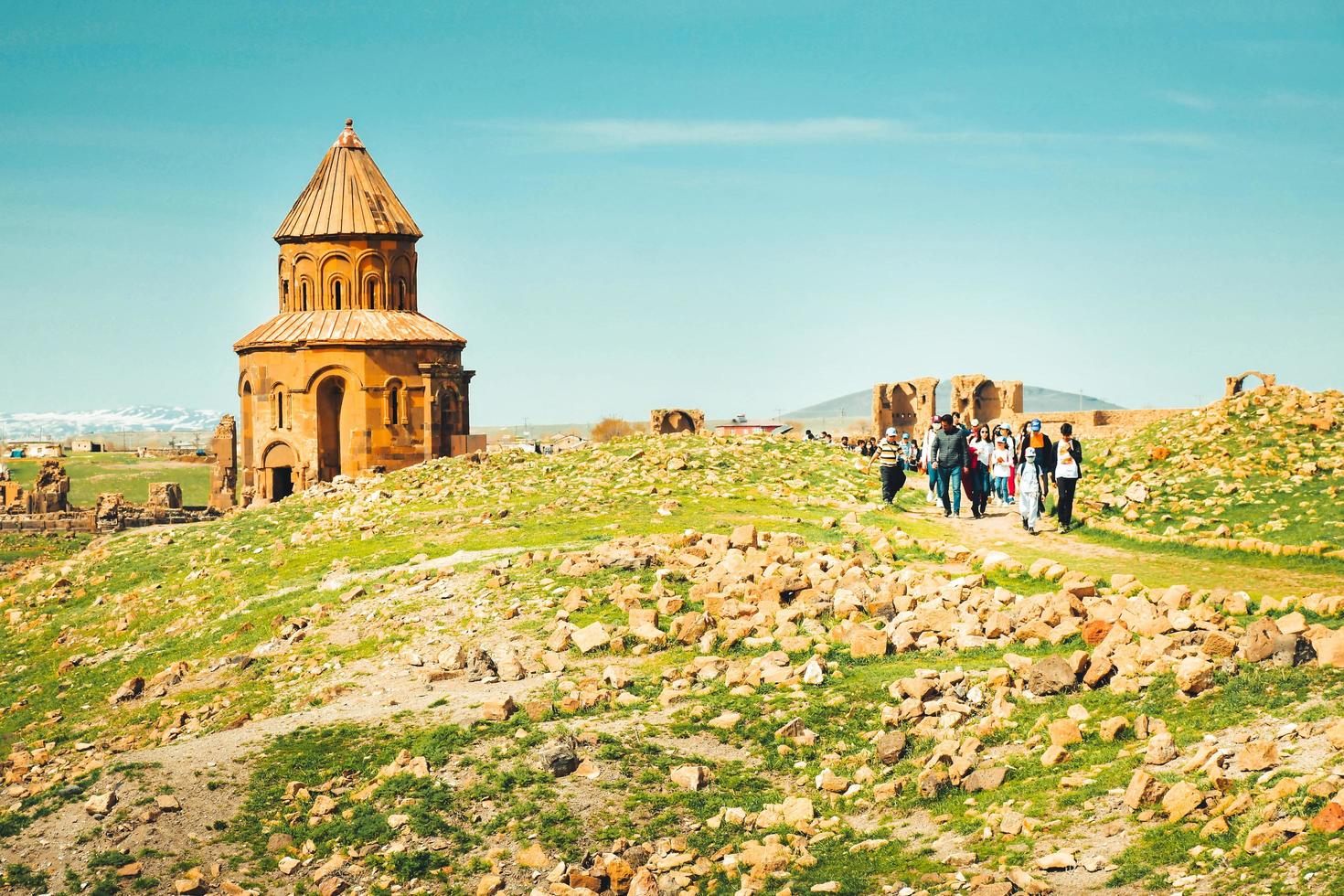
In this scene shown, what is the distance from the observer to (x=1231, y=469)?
2452cm

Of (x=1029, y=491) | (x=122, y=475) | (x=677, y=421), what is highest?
(x=677, y=421)

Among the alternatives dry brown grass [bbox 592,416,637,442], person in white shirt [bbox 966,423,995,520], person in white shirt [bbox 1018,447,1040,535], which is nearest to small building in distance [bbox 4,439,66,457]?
dry brown grass [bbox 592,416,637,442]

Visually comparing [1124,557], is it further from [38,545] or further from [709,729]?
[38,545]

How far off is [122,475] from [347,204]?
41.6 m

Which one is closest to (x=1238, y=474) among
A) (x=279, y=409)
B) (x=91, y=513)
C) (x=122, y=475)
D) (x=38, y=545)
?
(x=279, y=409)

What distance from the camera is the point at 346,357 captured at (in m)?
42.6

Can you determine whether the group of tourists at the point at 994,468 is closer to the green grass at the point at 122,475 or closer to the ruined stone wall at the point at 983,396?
the ruined stone wall at the point at 983,396

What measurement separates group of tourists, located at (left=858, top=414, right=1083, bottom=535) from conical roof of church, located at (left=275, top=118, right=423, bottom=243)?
942 inches

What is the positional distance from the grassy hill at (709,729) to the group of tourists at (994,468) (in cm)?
209

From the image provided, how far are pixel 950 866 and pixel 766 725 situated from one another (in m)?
3.54

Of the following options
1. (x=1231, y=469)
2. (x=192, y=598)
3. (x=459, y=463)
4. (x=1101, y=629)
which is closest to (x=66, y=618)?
(x=192, y=598)

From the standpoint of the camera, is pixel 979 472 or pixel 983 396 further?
pixel 983 396

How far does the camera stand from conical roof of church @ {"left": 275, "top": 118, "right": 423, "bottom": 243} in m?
43.9

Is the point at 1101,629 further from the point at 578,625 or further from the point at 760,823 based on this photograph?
the point at 578,625
